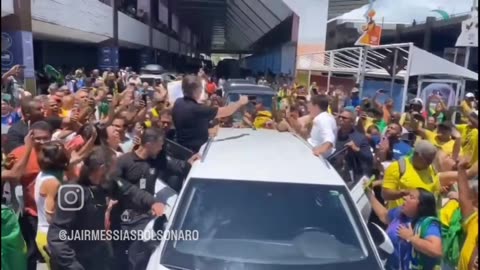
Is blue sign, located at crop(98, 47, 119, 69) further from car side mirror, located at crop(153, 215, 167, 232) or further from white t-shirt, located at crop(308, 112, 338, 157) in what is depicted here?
car side mirror, located at crop(153, 215, 167, 232)

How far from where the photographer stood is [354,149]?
6.41m

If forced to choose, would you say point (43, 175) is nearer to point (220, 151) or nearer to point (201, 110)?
point (220, 151)

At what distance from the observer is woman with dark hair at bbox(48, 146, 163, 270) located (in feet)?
12.4

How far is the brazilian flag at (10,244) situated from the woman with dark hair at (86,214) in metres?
0.23

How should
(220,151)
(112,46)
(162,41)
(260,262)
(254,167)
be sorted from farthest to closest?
(162,41)
(112,46)
(220,151)
(254,167)
(260,262)

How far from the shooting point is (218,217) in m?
3.66

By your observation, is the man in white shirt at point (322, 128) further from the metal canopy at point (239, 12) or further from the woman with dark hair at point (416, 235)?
the metal canopy at point (239, 12)

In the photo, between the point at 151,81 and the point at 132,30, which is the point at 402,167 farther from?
the point at 132,30

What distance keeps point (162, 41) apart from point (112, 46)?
55.8 ft

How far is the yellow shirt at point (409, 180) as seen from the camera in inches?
188

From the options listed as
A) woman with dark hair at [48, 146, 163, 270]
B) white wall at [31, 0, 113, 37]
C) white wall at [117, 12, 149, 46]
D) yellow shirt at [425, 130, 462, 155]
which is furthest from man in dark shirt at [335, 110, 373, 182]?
white wall at [117, 12, 149, 46]

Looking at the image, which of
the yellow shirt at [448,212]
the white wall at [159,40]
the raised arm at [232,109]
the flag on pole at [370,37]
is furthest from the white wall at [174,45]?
the yellow shirt at [448,212]

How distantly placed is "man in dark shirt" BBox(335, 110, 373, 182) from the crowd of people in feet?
0.04

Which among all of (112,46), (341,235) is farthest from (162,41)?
(341,235)
